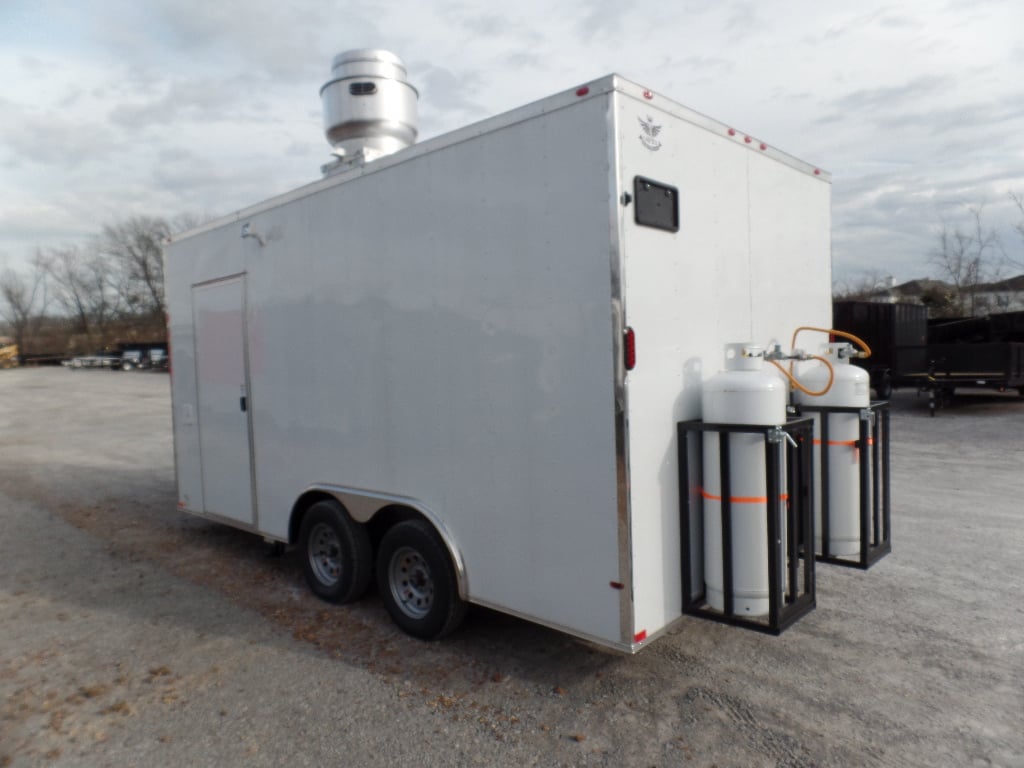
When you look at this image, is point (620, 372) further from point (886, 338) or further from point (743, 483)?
point (886, 338)

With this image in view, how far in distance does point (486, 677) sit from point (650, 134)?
114 inches

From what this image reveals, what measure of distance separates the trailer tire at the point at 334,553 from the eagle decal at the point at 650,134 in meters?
2.97

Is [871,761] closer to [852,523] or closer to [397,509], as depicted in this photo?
[852,523]

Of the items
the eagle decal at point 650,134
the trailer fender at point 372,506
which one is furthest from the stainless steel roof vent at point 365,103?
the eagle decal at point 650,134

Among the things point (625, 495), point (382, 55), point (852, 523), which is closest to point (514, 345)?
point (625, 495)

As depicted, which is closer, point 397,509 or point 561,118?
point 561,118

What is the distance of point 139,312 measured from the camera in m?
56.4

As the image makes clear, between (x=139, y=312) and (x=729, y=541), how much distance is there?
61.9m

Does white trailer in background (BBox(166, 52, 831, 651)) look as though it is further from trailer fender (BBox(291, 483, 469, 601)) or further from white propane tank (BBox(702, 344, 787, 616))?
white propane tank (BBox(702, 344, 787, 616))

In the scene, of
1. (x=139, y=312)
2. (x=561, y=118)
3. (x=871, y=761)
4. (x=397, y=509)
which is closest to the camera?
(x=871, y=761)

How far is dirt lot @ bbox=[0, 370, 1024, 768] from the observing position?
3.14 metres

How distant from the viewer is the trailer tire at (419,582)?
3.98m

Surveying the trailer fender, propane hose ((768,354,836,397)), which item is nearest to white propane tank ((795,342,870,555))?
propane hose ((768,354,836,397))

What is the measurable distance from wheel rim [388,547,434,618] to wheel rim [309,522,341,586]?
25.9 inches
